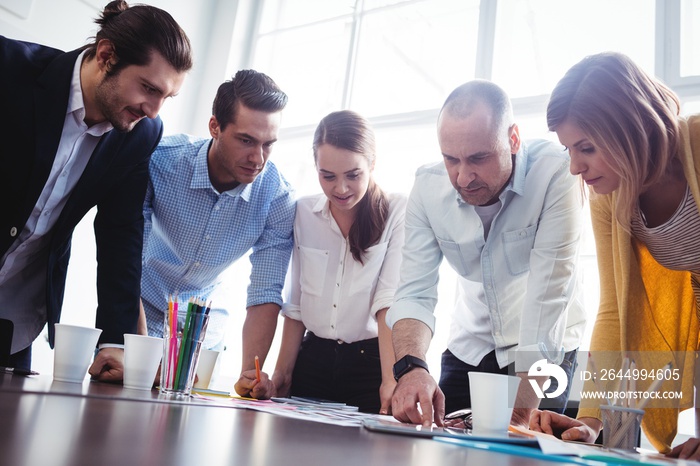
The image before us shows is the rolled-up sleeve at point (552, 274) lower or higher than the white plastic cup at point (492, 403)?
higher

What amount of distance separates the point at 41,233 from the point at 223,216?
23.9 inches

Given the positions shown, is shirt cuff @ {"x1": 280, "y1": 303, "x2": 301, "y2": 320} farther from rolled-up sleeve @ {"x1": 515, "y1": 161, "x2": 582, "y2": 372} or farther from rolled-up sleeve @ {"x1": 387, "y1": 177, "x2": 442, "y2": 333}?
rolled-up sleeve @ {"x1": 515, "y1": 161, "x2": 582, "y2": 372}

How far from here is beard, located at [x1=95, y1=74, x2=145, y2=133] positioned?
165cm

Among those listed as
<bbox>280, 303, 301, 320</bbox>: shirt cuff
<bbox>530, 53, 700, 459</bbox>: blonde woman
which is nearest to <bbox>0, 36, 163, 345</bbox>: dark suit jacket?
<bbox>280, 303, 301, 320</bbox>: shirt cuff

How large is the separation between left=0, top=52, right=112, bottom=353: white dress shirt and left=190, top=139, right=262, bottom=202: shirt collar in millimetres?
416

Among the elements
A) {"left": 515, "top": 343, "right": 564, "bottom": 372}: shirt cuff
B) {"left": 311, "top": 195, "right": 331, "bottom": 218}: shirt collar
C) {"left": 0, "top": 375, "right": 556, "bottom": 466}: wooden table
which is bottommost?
{"left": 0, "top": 375, "right": 556, "bottom": 466}: wooden table

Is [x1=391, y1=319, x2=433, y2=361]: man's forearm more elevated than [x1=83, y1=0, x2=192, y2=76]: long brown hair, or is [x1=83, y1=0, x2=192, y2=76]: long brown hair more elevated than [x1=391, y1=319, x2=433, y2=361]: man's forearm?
[x1=83, y1=0, x2=192, y2=76]: long brown hair

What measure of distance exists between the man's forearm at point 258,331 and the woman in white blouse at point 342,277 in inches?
2.3

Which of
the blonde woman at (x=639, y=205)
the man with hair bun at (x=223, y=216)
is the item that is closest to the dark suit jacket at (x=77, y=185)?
the man with hair bun at (x=223, y=216)

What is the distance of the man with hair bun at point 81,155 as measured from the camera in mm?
1576

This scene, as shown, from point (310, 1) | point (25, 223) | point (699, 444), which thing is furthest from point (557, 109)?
point (310, 1)

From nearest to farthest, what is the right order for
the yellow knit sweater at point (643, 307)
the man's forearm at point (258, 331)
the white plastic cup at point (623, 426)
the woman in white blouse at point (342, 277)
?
the white plastic cup at point (623, 426) → the yellow knit sweater at point (643, 307) → the woman in white blouse at point (342, 277) → the man's forearm at point (258, 331)

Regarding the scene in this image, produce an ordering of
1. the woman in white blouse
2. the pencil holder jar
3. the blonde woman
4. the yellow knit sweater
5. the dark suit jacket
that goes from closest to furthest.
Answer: the pencil holder jar < the blonde woman < the yellow knit sweater < the dark suit jacket < the woman in white blouse

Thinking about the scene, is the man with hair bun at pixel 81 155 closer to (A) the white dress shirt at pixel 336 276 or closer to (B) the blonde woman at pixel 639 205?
(A) the white dress shirt at pixel 336 276
